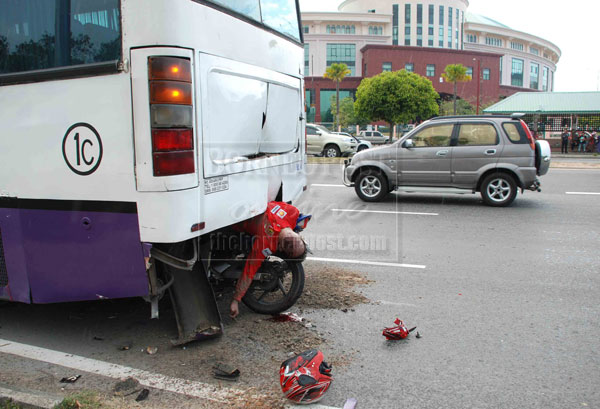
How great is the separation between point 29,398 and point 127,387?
0.58 m

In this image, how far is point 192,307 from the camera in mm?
3977

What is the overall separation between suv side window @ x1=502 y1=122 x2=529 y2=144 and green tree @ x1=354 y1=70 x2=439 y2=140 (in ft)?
111

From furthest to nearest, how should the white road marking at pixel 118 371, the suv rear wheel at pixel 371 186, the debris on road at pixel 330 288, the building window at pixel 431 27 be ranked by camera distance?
the building window at pixel 431 27, the suv rear wheel at pixel 371 186, the debris on road at pixel 330 288, the white road marking at pixel 118 371

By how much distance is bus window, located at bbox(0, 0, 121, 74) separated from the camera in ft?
10.8

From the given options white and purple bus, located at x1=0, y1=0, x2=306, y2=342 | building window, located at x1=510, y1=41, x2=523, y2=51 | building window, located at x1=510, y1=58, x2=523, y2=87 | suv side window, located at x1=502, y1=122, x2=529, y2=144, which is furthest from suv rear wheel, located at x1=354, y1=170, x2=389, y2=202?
building window, located at x1=510, y1=41, x2=523, y2=51

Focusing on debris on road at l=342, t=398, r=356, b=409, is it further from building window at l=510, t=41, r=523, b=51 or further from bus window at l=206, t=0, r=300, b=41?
building window at l=510, t=41, r=523, b=51

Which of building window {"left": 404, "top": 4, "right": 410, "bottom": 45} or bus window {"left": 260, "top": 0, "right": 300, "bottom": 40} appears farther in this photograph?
building window {"left": 404, "top": 4, "right": 410, "bottom": 45}

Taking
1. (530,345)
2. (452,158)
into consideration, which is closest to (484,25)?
(452,158)

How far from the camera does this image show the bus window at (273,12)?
3990mm

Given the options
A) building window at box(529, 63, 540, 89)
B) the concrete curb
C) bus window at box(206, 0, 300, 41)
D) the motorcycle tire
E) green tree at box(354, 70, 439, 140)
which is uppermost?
building window at box(529, 63, 540, 89)

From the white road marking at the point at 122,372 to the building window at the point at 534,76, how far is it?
11581cm

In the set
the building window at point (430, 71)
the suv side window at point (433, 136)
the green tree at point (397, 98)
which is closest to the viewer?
the suv side window at point (433, 136)

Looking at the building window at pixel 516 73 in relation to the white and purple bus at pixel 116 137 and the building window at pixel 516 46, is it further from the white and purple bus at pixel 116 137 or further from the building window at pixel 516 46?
the white and purple bus at pixel 116 137

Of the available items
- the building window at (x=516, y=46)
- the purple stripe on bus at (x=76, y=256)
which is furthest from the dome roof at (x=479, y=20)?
the purple stripe on bus at (x=76, y=256)
